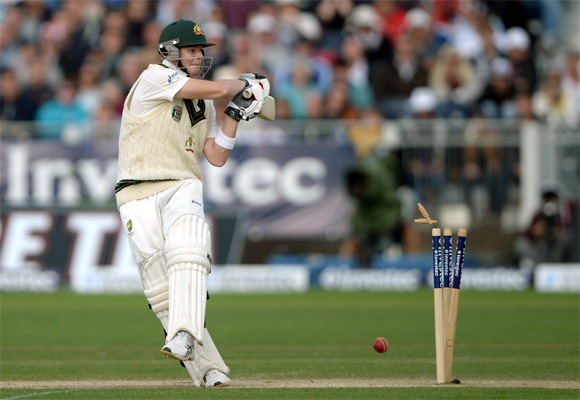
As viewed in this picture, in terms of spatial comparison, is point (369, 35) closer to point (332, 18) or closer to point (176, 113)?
point (332, 18)

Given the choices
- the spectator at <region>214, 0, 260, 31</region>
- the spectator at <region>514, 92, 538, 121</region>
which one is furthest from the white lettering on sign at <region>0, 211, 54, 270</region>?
the spectator at <region>514, 92, 538, 121</region>

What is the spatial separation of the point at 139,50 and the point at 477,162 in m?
6.37

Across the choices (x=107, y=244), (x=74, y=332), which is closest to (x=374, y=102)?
(x=107, y=244)

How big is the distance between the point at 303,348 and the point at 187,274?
11.0 feet

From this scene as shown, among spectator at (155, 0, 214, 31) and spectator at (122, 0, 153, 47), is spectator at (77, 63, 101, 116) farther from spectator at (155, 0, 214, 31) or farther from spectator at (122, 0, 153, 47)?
spectator at (155, 0, 214, 31)

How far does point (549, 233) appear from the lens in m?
18.7

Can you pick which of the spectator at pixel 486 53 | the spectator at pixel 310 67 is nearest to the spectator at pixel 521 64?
the spectator at pixel 486 53

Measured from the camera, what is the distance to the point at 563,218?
18.8 metres

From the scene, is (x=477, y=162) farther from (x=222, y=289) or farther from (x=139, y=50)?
(x=139, y=50)

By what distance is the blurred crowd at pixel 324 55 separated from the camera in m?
20.2

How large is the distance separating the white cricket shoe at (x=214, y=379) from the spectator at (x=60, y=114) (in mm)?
12629

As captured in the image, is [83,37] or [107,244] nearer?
[107,244]

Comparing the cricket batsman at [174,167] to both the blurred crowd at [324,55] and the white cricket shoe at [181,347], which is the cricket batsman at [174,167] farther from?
the blurred crowd at [324,55]

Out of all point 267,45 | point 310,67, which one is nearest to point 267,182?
point 310,67
